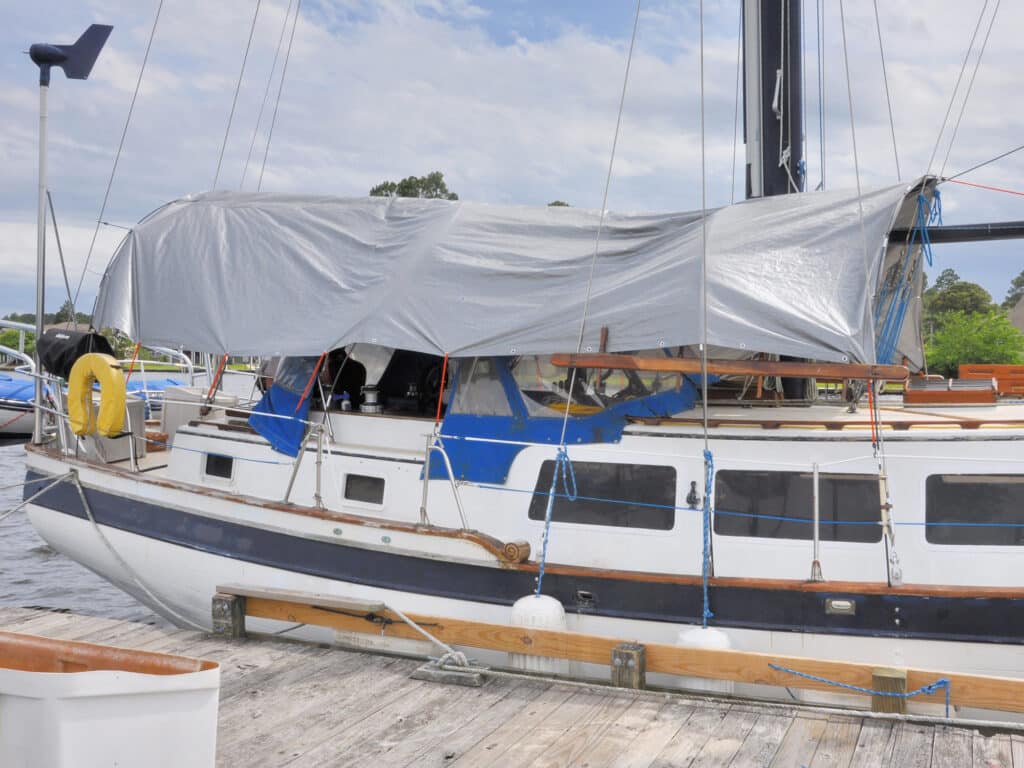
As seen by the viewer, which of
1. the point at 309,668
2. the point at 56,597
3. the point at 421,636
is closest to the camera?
the point at 309,668

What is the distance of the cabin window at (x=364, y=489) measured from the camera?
9.34m

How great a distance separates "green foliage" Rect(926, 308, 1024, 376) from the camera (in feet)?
162

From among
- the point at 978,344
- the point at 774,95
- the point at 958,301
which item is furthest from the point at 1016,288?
the point at 774,95

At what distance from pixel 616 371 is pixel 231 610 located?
3846 millimetres

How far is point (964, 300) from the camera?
71.9 metres

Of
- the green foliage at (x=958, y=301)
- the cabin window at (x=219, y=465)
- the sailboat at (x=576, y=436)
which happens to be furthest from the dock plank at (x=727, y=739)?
the green foliage at (x=958, y=301)

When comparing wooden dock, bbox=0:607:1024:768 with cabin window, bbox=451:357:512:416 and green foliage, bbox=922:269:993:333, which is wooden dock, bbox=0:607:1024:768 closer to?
A: cabin window, bbox=451:357:512:416

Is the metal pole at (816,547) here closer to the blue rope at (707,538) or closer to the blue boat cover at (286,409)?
the blue rope at (707,538)

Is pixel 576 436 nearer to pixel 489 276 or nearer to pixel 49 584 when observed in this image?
pixel 489 276

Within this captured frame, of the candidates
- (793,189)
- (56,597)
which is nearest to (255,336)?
(793,189)

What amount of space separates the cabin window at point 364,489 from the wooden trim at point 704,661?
4.50 feet

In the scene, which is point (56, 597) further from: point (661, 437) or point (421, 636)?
point (661, 437)

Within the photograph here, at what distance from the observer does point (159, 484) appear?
999 centimetres

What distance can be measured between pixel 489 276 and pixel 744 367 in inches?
99.2
